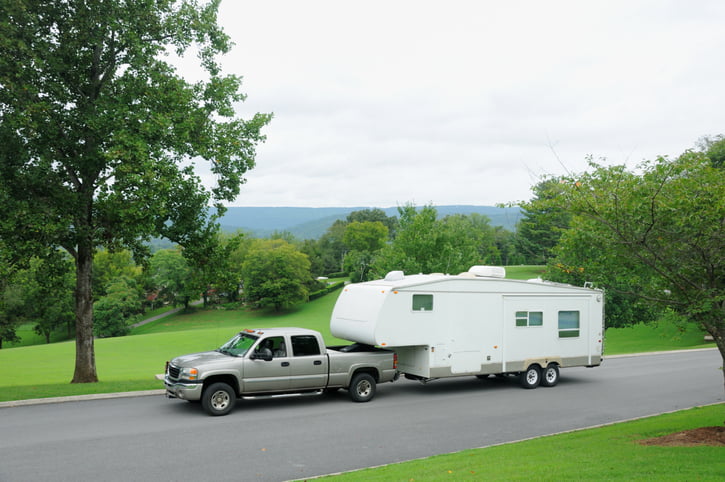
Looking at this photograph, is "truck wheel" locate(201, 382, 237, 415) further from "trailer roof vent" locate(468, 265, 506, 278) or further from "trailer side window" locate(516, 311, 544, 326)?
"trailer side window" locate(516, 311, 544, 326)

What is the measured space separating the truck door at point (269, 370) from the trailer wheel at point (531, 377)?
26.2 feet

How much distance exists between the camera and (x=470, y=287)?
56.3 feet

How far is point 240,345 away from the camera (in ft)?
48.6

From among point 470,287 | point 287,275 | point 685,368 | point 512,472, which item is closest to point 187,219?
point 470,287

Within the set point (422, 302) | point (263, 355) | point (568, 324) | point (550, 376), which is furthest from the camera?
point (568, 324)

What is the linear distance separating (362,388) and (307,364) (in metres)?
1.87

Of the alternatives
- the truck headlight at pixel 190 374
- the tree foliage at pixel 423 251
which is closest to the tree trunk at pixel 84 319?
the truck headlight at pixel 190 374

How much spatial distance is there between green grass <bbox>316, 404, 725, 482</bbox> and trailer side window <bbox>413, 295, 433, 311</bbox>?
18.0ft

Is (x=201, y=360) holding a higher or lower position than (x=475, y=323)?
lower

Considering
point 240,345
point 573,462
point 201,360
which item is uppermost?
point 240,345

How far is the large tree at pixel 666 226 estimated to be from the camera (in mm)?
9516

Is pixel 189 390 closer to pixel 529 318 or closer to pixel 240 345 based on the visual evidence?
pixel 240 345

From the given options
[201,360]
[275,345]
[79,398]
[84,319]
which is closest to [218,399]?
[201,360]

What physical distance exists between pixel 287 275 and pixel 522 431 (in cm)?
6369
